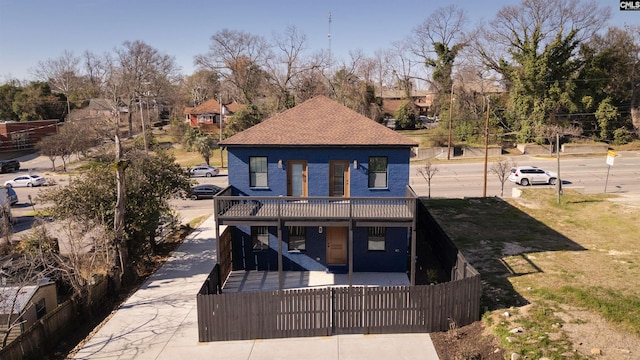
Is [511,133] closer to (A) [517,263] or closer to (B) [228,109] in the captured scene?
(A) [517,263]

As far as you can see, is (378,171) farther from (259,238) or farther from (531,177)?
(531,177)

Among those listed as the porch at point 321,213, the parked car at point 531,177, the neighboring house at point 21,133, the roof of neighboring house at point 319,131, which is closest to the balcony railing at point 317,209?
the porch at point 321,213

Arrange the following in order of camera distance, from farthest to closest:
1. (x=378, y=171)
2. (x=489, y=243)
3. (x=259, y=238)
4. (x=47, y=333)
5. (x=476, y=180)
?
1. (x=476, y=180)
2. (x=489, y=243)
3. (x=259, y=238)
4. (x=378, y=171)
5. (x=47, y=333)

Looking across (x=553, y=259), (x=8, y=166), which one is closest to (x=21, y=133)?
(x=8, y=166)

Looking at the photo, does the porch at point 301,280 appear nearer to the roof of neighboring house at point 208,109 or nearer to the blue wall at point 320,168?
the blue wall at point 320,168

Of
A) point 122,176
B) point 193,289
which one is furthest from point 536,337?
point 122,176

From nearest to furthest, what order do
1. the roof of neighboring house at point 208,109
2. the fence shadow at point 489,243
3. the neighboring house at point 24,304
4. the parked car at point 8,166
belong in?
the neighboring house at point 24,304 → the fence shadow at point 489,243 → the parked car at point 8,166 → the roof of neighboring house at point 208,109
